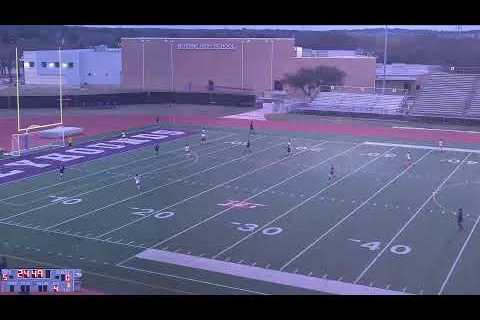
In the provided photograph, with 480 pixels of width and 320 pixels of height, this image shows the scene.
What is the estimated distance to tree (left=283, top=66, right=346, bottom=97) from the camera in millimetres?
35250

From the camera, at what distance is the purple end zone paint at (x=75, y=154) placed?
674 inches

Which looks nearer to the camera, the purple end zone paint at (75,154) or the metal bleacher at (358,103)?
the purple end zone paint at (75,154)

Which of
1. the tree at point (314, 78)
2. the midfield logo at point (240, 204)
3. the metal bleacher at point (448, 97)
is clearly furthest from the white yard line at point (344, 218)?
the tree at point (314, 78)

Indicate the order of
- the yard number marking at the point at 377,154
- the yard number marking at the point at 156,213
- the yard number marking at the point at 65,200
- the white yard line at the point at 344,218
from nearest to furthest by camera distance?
the white yard line at the point at 344,218
the yard number marking at the point at 156,213
the yard number marking at the point at 65,200
the yard number marking at the point at 377,154

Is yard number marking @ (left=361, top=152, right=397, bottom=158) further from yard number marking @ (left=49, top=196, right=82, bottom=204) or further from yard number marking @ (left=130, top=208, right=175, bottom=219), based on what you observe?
yard number marking @ (left=49, top=196, right=82, bottom=204)

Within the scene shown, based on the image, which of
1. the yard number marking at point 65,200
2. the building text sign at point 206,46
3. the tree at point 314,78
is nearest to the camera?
the yard number marking at point 65,200

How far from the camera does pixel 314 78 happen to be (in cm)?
3534

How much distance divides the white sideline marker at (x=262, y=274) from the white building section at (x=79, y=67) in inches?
1214

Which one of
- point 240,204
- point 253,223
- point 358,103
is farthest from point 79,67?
point 253,223

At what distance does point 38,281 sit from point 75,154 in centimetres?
1451

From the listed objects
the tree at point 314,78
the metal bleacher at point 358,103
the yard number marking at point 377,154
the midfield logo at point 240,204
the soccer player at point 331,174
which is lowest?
the midfield logo at point 240,204

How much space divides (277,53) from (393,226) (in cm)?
2503

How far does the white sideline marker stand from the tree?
1020 inches

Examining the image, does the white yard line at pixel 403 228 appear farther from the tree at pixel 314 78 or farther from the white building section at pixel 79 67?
the white building section at pixel 79 67
